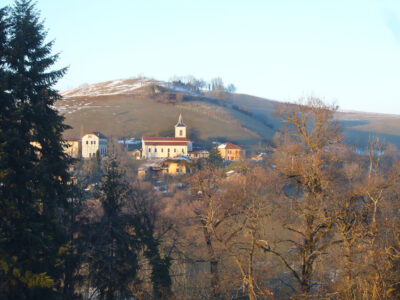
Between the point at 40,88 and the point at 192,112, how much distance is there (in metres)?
85.0

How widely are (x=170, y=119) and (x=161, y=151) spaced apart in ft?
63.3

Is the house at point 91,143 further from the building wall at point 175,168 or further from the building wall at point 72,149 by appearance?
the building wall at point 175,168

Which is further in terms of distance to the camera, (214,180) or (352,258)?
(214,180)

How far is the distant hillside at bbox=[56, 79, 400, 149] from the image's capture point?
8094 cm

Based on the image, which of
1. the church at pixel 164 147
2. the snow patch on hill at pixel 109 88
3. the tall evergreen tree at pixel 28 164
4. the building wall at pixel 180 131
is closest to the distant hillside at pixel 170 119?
the building wall at pixel 180 131

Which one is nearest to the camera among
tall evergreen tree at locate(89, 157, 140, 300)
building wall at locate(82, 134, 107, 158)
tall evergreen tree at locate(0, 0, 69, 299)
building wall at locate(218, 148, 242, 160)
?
tall evergreen tree at locate(0, 0, 69, 299)

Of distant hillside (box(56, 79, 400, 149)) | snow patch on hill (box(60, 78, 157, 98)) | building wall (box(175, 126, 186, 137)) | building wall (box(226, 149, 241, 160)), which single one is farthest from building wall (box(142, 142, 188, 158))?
snow patch on hill (box(60, 78, 157, 98))

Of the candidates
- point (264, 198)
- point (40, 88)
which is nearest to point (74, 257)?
point (40, 88)

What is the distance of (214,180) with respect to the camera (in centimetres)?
1892

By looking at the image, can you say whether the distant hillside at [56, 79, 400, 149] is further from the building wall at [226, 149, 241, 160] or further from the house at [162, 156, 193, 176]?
the house at [162, 156, 193, 176]

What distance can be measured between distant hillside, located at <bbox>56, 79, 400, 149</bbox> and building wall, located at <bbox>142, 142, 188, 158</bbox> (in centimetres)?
644

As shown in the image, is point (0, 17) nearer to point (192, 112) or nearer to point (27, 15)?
point (27, 15)

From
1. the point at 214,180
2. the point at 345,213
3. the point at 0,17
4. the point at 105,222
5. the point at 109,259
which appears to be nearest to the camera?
the point at 345,213

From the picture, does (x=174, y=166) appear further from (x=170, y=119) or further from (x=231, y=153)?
(x=170, y=119)
